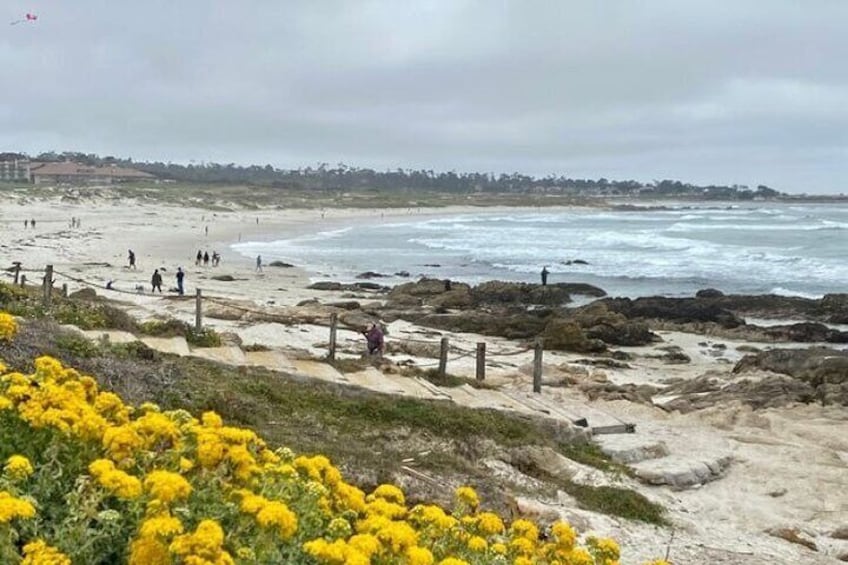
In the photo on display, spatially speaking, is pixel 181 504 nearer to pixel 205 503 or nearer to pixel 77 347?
Answer: pixel 205 503

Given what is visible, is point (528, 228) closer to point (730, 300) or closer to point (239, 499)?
point (730, 300)

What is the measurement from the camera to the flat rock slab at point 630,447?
10633 mm

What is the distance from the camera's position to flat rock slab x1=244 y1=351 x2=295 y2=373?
12148 millimetres

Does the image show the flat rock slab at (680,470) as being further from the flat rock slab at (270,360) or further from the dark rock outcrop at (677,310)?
the dark rock outcrop at (677,310)

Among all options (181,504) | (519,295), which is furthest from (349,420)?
(519,295)

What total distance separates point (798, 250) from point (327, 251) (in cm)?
2987

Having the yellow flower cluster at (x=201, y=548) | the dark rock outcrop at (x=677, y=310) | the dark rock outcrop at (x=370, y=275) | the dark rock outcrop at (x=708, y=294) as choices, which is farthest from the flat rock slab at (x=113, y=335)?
the dark rock outcrop at (x=370, y=275)

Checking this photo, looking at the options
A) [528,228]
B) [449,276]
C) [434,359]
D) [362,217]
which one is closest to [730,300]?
[449,276]

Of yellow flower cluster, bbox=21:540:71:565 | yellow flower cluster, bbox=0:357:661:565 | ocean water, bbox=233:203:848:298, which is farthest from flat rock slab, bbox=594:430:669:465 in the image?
ocean water, bbox=233:203:848:298

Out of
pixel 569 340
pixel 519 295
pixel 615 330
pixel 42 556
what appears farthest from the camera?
pixel 519 295

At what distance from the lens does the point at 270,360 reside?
1291cm

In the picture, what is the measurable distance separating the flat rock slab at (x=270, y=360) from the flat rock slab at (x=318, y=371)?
0.39 ft

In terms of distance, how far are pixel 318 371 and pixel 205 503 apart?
8.86 m

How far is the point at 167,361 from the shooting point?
10.7 metres
